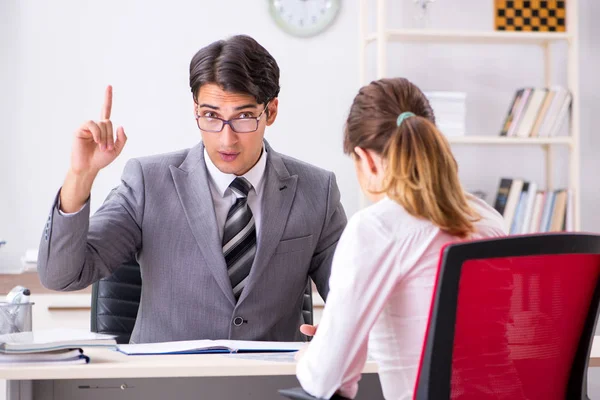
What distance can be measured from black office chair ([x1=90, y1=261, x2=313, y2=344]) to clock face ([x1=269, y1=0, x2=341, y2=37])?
1.85 meters

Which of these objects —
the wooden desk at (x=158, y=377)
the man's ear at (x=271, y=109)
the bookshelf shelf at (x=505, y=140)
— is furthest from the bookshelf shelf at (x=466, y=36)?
the wooden desk at (x=158, y=377)

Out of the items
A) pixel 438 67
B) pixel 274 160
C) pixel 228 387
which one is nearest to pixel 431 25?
pixel 438 67

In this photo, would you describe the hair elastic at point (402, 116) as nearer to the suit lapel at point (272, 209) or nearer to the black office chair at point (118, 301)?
the suit lapel at point (272, 209)

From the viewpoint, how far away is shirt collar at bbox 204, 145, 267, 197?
2.01 metres

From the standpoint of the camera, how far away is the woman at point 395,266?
1229 mm

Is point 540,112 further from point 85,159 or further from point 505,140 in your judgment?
point 85,159

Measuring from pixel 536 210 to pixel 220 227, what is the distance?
6.42 ft

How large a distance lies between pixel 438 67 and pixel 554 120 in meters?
0.61

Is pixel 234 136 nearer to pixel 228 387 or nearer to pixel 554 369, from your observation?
pixel 228 387

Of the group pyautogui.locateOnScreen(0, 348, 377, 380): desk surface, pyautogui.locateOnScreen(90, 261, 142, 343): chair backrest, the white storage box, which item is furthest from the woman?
the white storage box

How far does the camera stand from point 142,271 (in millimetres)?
2002

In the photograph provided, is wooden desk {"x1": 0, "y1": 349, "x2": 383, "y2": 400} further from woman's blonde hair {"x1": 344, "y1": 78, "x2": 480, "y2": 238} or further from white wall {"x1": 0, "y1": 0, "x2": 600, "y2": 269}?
white wall {"x1": 0, "y1": 0, "x2": 600, "y2": 269}

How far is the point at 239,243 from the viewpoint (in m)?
1.96

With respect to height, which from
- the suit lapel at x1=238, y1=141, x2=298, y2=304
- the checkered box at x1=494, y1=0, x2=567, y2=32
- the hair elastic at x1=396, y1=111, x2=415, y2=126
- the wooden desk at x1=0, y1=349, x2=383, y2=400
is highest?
the checkered box at x1=494, y1=0, x2=567, y2=32
